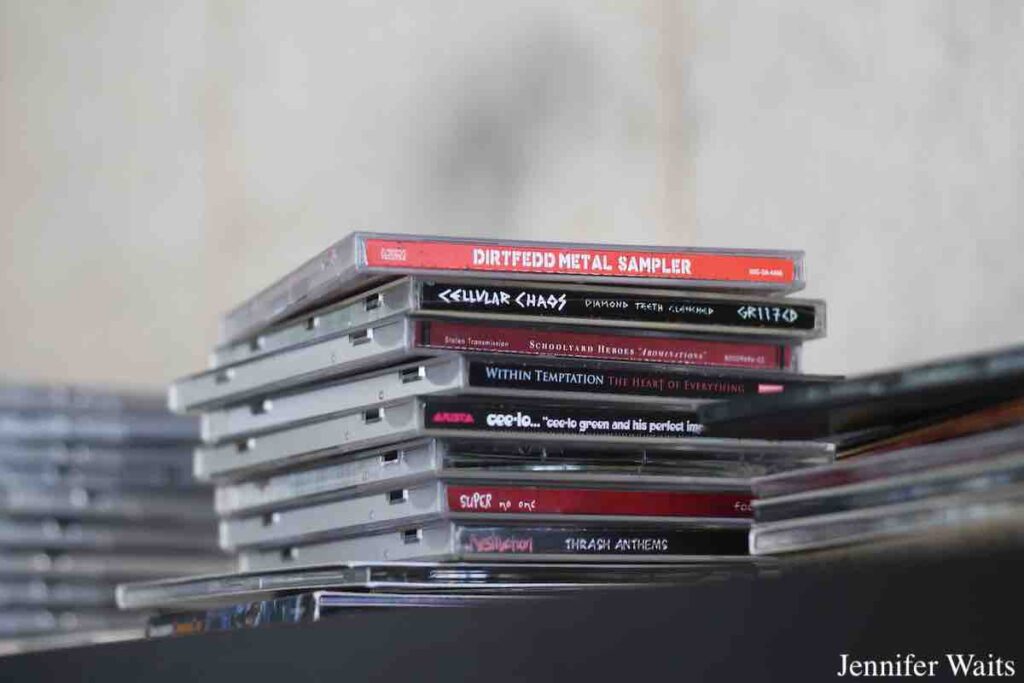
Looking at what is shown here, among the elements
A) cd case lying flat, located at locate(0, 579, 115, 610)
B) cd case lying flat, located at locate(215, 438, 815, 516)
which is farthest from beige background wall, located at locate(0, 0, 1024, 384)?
cd case lying flat, located at locate(0, 579, 115, 610)

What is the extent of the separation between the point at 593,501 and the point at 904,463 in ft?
1.17

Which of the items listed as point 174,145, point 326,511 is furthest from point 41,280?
point 326,511

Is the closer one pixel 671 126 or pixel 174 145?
pixel 671 126

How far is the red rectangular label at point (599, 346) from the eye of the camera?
3.14 ft

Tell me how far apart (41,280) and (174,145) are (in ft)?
1.35

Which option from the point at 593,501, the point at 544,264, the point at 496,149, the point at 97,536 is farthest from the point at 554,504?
the point at 97,536

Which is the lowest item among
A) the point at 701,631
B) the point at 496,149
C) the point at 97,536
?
the point at 701,631

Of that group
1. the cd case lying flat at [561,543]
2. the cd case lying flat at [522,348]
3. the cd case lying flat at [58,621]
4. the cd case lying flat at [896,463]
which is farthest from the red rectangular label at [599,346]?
the cd case lying flat at [58,621]

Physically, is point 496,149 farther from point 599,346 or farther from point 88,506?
point 599,346

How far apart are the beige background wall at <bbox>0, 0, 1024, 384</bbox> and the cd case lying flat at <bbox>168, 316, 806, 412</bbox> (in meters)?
0.32

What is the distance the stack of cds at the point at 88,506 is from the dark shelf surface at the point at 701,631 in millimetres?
1309

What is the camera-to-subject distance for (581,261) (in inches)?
38.0

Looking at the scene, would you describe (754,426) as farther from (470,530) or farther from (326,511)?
(326,511)

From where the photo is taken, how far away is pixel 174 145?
232 centimetres
